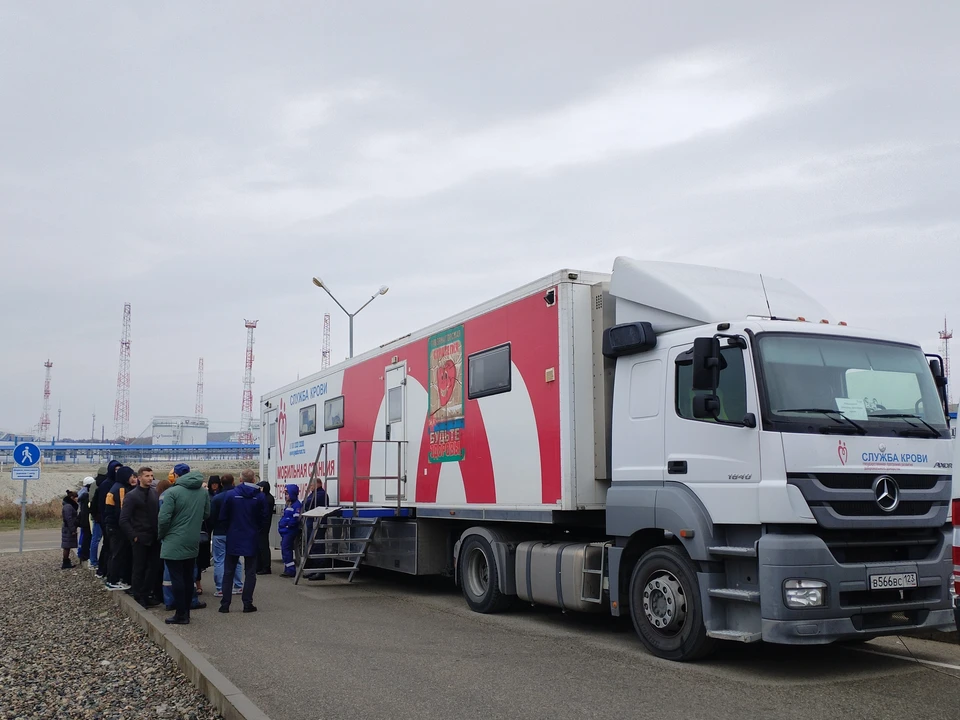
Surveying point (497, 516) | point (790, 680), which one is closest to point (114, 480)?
point (497, 516)

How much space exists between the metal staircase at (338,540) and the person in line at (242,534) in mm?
2503

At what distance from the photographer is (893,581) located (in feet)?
24.5

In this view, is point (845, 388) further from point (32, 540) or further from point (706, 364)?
point (32, 540)

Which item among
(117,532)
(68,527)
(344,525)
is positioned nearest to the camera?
(117,532)

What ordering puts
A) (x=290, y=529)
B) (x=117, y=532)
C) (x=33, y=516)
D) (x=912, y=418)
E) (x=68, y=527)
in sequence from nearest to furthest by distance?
(x=912, y=418)
(x=117, y=532)
(x=290, y=529)
(x=68, y=527)
(x=33, y=516)

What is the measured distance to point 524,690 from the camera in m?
7.05

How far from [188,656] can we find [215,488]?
718 cm

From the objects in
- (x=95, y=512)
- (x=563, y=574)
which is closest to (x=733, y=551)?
(x=563, y=574)

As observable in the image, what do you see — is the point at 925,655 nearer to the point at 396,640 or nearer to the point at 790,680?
the point at 790,680

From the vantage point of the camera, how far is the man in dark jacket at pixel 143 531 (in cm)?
1120

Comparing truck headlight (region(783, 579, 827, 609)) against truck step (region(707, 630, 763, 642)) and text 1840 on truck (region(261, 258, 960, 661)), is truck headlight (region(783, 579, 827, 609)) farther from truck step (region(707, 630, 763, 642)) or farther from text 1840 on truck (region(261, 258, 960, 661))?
truck step (region(707, 630, 763, 642))

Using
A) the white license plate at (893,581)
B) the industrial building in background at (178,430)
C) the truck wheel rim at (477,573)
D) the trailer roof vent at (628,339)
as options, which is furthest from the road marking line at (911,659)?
the industrial building in background at (178,430)

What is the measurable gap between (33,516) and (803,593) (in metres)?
36.7

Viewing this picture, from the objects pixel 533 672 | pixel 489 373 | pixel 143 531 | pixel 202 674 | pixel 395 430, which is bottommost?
pixel 533 672
